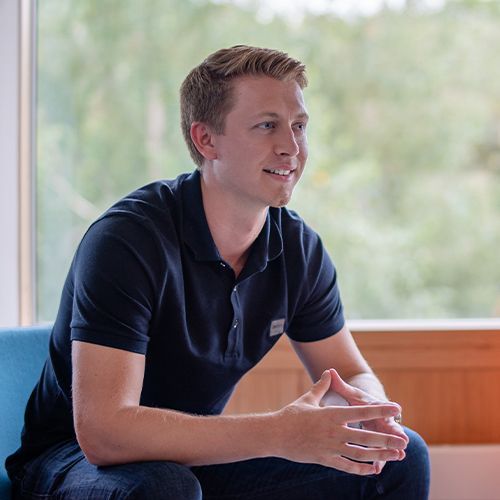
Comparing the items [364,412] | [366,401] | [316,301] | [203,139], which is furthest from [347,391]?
[203,139]

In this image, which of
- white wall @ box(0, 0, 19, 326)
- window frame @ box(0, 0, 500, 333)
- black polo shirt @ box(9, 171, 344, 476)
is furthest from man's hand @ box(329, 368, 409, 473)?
white wall @ box(0, 0, 19, 326)

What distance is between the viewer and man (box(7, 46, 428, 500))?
51.8 inches

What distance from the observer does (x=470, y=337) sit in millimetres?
2160

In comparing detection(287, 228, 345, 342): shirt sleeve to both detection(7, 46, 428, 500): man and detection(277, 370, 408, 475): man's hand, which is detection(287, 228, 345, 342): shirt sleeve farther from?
detection(277, 370, 408, 475): man's hand

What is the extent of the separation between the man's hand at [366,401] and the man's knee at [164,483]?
35cm

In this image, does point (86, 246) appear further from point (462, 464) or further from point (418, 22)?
point (418, 22)

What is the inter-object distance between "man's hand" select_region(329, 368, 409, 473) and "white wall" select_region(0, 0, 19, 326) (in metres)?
1.01

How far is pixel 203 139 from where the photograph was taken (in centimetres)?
165

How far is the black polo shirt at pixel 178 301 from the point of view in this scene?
1.37 m

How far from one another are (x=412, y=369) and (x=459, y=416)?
0.63ft

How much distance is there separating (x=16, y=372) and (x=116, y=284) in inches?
16.1

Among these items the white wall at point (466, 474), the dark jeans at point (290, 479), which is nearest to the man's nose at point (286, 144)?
the dark jeans at point (290, 479)

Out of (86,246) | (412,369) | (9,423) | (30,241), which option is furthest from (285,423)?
(30,241)

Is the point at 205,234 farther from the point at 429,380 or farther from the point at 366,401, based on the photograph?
the point at 429,380
